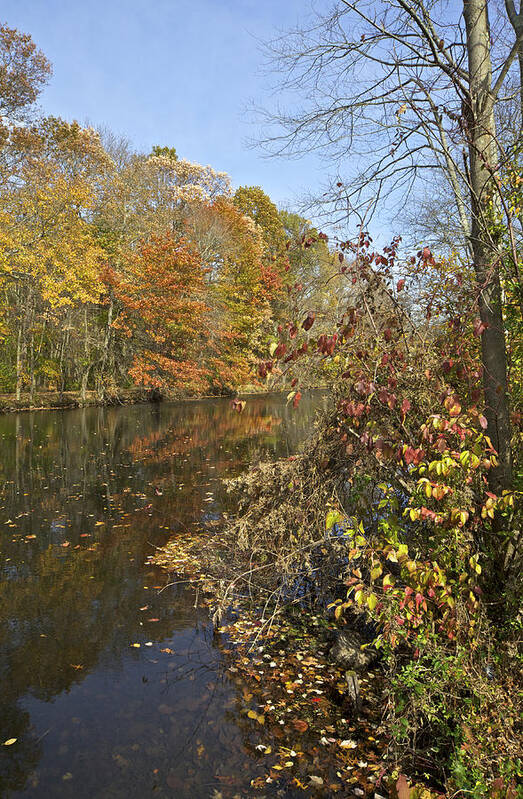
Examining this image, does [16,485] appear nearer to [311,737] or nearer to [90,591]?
[90,591]

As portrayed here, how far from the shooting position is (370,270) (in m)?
3.96

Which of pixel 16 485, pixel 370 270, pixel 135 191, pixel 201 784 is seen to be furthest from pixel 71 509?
pixel 135 191

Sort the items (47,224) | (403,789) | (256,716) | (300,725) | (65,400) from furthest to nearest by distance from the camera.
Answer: (65,400) < (47,224) < (256,716) < (300,725) < (403,789)

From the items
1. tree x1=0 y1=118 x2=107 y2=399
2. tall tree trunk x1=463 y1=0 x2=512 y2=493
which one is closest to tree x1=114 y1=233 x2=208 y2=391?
tree x1=0 y1=118 x2=107 y2=399

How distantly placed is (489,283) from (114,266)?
26.3 metres

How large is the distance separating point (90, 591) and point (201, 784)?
3.11 meters

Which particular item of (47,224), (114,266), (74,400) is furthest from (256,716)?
(114,266)

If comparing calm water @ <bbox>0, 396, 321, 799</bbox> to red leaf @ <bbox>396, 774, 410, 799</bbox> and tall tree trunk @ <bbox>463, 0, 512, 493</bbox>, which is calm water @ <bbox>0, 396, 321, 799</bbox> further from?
tall tree trunk @ <bbox>463, 0, 512, 493</bbox>

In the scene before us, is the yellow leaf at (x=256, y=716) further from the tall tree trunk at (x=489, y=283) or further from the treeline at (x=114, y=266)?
the treeline at (x=114, y=266)

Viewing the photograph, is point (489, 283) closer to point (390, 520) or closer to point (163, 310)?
point (390, 520)

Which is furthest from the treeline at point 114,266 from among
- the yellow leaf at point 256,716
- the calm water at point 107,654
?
the yellow leaf at point 256,716

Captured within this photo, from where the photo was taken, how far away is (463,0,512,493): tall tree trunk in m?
3.86

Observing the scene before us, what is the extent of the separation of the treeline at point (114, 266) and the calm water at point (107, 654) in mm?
9732

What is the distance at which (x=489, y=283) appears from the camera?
3846mm
